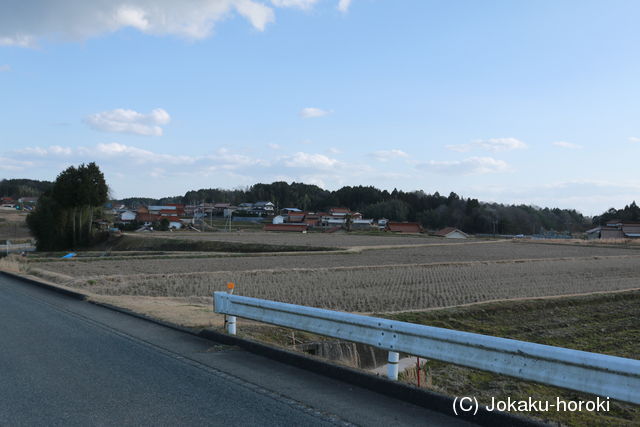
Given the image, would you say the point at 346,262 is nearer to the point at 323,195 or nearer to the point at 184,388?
the point at 184,388

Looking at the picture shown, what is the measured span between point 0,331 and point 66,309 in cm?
319

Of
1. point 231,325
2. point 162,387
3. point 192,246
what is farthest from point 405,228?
point 162,387

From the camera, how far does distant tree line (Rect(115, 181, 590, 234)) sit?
133500 mm

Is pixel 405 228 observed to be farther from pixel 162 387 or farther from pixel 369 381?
pixel 162 387

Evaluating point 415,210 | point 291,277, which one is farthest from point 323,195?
point 291,277

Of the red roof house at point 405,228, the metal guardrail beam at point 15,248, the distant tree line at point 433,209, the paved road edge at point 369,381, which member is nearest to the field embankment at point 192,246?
the metal guardrail beam at point 15,248

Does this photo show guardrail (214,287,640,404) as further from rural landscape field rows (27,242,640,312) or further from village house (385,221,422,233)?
village house (385,221,422,233)

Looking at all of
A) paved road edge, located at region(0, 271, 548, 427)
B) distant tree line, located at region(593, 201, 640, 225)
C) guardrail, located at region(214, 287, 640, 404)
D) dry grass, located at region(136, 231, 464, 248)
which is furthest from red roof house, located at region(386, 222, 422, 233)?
guardrail, located at region(214, 287, 640, 404)

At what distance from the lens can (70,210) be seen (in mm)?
71125

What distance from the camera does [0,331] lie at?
9969mm

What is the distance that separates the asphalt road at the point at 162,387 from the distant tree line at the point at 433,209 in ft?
394

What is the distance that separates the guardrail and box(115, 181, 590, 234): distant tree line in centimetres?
12027

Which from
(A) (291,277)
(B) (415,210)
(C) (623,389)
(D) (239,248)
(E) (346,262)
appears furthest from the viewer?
(B) (415,210)

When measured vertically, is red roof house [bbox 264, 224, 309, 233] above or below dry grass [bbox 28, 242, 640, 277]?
above
